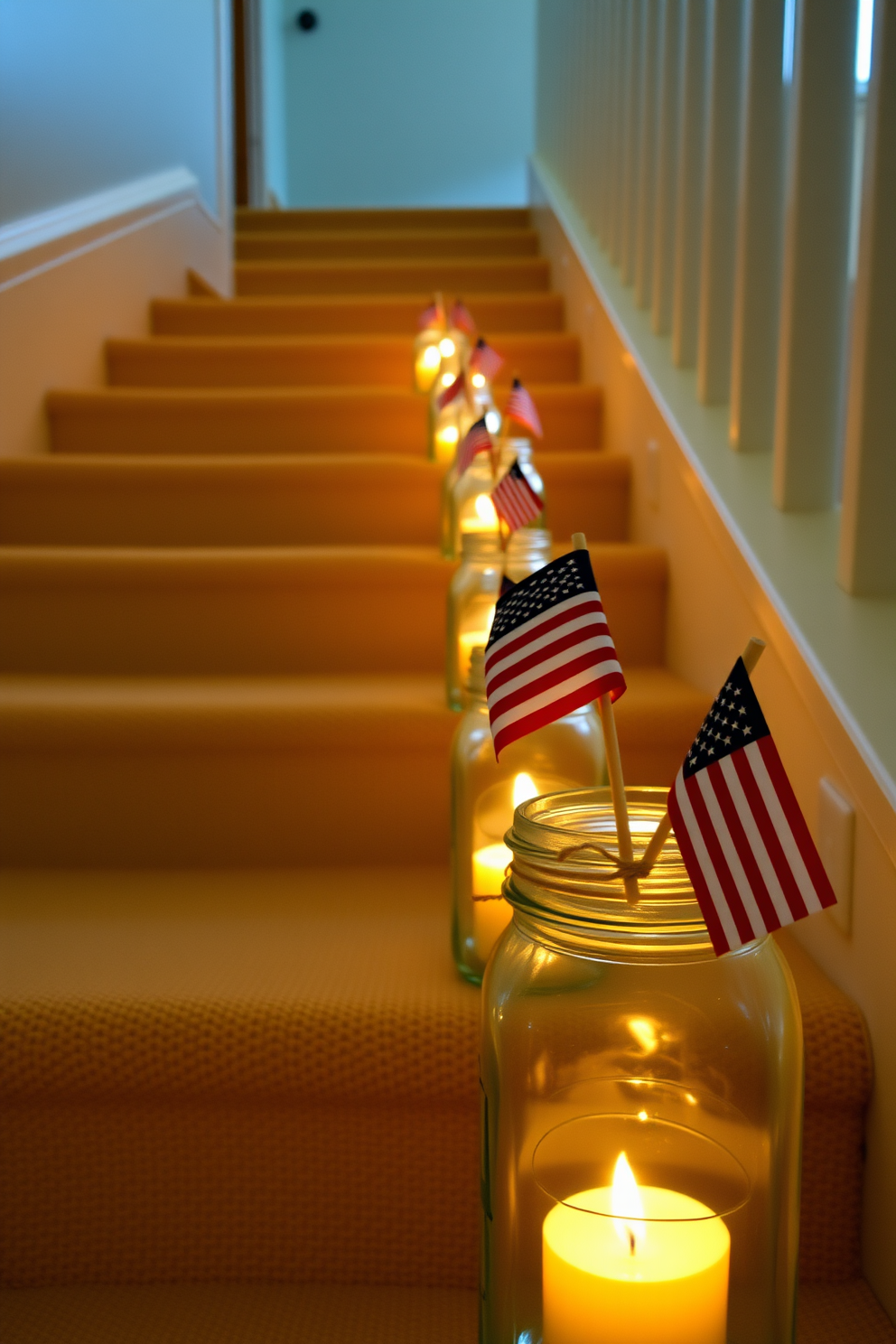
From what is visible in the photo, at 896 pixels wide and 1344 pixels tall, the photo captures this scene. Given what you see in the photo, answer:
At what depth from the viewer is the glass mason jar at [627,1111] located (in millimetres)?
540

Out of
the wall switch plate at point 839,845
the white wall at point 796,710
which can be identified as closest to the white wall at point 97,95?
the white wall at point 796,710

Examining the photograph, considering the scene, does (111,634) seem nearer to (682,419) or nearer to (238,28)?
(682,419)

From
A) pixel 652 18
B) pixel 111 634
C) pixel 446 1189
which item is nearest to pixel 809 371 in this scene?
pixel 446 1189

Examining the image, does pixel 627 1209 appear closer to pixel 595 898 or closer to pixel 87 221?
pixel 595 898

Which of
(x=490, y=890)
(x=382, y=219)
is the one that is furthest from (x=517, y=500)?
(x=382, y=219)

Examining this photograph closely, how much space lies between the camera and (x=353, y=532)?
6.75ft

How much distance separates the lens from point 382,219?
15.5ft

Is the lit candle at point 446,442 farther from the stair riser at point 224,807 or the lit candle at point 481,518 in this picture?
the stair riser at point 224,807

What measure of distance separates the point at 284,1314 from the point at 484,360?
1652 millimetres

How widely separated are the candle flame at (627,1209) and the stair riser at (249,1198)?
0.37m

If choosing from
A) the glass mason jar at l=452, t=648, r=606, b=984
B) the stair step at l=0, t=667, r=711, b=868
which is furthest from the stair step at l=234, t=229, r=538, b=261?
the glass mason jar at l=452, t=648, r=606, b=984

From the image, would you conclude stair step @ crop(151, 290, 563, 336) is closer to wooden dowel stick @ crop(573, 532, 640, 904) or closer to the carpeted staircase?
the carpeted staircase

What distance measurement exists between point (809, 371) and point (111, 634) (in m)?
1.01

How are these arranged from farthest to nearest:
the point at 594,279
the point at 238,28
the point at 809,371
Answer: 1. the point at 238,28
2. the point at 594,279
3. the point at 809,371
